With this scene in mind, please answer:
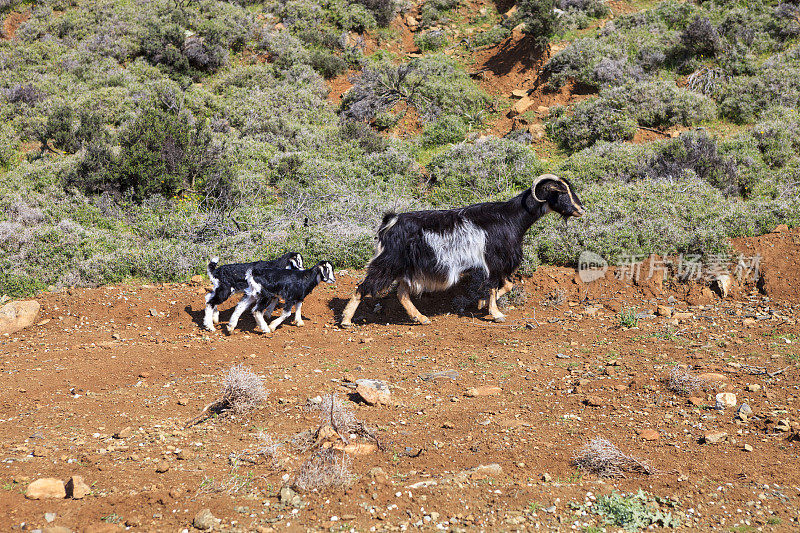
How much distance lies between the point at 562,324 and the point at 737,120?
12.2 m

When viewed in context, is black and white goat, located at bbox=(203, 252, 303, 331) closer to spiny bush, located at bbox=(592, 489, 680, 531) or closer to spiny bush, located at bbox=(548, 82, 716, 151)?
spiny bush, located at bbox=(592, 489, 680, 531)

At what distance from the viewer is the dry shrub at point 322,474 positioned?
14.7ft

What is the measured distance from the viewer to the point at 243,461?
4.96m

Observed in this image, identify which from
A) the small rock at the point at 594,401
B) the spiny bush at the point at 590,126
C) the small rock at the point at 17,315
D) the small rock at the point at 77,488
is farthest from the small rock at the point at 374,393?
the spiny bush at the point at 590,126

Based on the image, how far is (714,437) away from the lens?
5.11 m

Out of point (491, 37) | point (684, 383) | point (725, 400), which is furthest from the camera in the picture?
point (491, 37)

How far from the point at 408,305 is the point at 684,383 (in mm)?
4148

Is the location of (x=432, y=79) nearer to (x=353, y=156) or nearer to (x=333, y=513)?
(x=353, y=156)

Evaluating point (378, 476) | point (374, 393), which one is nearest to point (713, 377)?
point (374, 393)

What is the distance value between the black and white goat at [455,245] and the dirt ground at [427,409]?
62 cm

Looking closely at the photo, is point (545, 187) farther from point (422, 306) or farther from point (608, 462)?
point (608, 462)

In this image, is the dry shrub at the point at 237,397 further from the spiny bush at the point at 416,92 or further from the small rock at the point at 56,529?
the spiny bush at the point at 416,92

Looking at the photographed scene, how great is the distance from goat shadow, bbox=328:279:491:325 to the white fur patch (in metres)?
0.75

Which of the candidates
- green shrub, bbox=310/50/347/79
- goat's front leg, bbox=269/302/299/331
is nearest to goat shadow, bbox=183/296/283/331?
goat's front leg, bbox=269/302/299/331
